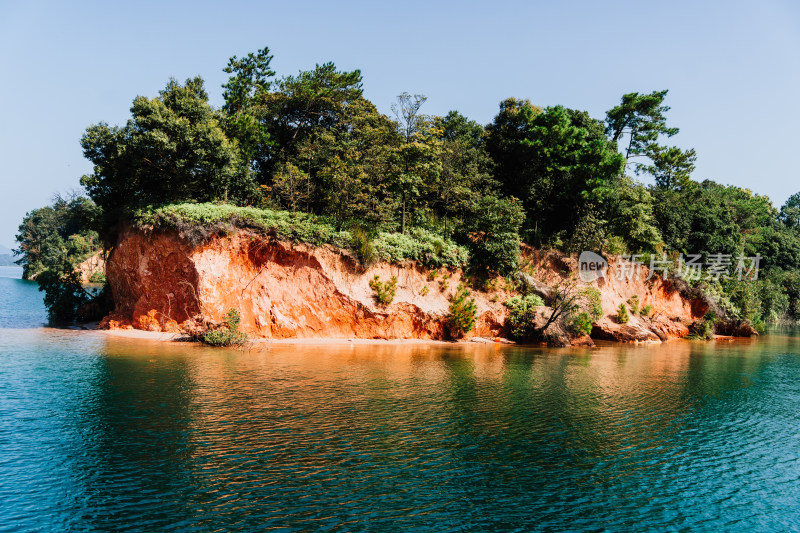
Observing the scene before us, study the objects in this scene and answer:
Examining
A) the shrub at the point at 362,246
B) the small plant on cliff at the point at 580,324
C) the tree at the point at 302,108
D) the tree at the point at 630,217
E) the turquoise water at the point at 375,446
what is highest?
the tree at the point at 302,108

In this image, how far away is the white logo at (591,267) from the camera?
4050 centimetres

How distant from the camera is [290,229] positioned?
29516 millimetres

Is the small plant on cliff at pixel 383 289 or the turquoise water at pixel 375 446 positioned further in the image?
the small plant on cliff at pixel 383 289

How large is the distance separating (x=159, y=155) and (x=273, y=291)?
33.5 ft

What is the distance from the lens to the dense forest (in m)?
29.5

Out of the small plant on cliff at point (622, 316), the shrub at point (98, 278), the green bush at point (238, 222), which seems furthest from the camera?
the shrub at point (98, 278)

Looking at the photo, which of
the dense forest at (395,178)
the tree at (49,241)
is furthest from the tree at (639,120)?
the tree at (49,241)

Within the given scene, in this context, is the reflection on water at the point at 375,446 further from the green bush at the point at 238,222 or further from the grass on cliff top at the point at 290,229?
the grass on cliff top at the point at 290,229

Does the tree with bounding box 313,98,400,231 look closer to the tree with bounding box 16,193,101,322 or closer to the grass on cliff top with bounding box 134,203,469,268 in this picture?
the grass on cliff top with bounding box 134,203,469,268

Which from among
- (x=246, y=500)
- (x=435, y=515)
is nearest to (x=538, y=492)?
(x=435, y=515)

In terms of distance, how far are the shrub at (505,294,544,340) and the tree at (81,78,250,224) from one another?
20.5m

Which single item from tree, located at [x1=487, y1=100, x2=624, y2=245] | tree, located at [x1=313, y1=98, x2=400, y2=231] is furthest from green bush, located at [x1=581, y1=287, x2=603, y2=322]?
tree, located at [x1=313, y1=98, x2=400, y2=231]

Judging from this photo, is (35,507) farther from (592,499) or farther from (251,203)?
(251,203)

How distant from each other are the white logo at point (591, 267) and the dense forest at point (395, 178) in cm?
94
